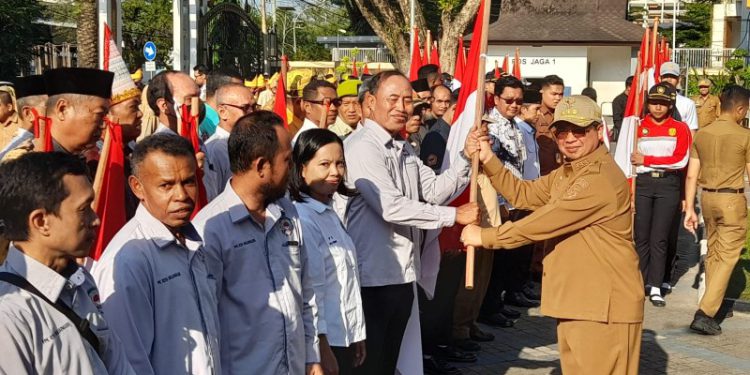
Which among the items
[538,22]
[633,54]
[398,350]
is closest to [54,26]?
[538,22]

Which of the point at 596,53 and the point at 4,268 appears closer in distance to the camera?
the point at 4,268

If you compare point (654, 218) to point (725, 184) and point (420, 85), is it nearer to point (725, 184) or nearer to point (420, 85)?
point (725, 184)

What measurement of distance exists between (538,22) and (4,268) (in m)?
39.4

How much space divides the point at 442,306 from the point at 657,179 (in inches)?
140

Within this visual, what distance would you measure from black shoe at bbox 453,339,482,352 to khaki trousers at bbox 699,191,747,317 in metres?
2.45

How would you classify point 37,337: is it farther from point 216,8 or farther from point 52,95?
point 216,8

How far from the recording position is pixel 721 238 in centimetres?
923

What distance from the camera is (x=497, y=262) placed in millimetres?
9398

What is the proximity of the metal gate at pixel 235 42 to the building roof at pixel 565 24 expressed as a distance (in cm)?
1379

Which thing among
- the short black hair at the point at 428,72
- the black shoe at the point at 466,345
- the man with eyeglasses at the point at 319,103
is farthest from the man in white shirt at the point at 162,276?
the short black hair at the point at 428,72

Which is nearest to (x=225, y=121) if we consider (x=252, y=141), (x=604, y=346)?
(x=252, y=141)

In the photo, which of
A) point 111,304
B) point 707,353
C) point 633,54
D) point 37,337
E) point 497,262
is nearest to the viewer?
point 37,337

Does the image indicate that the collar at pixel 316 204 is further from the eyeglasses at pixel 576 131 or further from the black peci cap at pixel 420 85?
the black peci cap at pixel 420 85

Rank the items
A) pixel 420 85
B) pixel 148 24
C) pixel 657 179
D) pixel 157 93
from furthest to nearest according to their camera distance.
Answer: pixel 148 24
pixel 657 179
pixel 420 85
pixel 157 93
